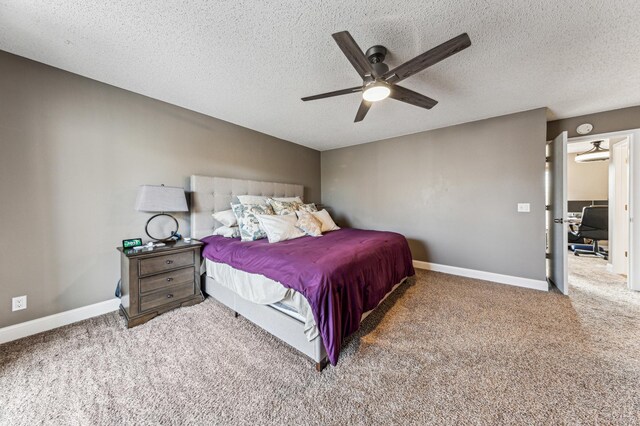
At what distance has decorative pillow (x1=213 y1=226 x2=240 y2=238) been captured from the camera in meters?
2.85

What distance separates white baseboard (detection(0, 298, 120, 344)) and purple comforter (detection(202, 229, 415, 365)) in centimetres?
108

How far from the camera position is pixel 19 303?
1.93 m

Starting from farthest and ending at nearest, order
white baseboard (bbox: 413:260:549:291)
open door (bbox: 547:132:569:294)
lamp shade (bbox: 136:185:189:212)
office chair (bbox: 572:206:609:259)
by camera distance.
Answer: office chair (bbox: 572:206:609:259)
white baseboard (bbox: 413:260:549:291)
open door (bbox: 547:132:569:294)
lamp shade (bbox: 136:185:189:212)

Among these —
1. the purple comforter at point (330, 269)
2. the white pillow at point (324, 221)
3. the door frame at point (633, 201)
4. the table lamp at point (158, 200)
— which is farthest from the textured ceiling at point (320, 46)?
the purple comforter at point (330, 269)

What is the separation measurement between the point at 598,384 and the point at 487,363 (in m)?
0.60

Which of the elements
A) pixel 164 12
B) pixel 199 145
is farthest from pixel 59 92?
pixel 164 12

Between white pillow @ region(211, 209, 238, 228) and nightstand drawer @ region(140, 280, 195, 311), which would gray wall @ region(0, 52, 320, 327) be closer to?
white pillow @ region(211, 209, 238, 228)

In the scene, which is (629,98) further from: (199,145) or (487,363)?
(199,145)

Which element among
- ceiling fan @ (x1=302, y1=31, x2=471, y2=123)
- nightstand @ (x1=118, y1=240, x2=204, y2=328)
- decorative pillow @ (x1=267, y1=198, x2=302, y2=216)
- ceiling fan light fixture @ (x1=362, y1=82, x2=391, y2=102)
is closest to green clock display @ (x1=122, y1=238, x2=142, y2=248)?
nightstand @ (x1=118, y1=240, x2=204, y2=328)

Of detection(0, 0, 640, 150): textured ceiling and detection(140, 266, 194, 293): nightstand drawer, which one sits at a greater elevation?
detection(0, 0, 640, 150): textured ceiling

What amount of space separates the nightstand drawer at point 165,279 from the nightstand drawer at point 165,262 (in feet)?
0.19

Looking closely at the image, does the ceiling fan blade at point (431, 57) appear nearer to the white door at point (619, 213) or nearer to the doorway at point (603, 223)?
the doorway at point (603, 223)

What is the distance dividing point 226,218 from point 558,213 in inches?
170

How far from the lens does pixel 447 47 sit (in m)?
1.38
